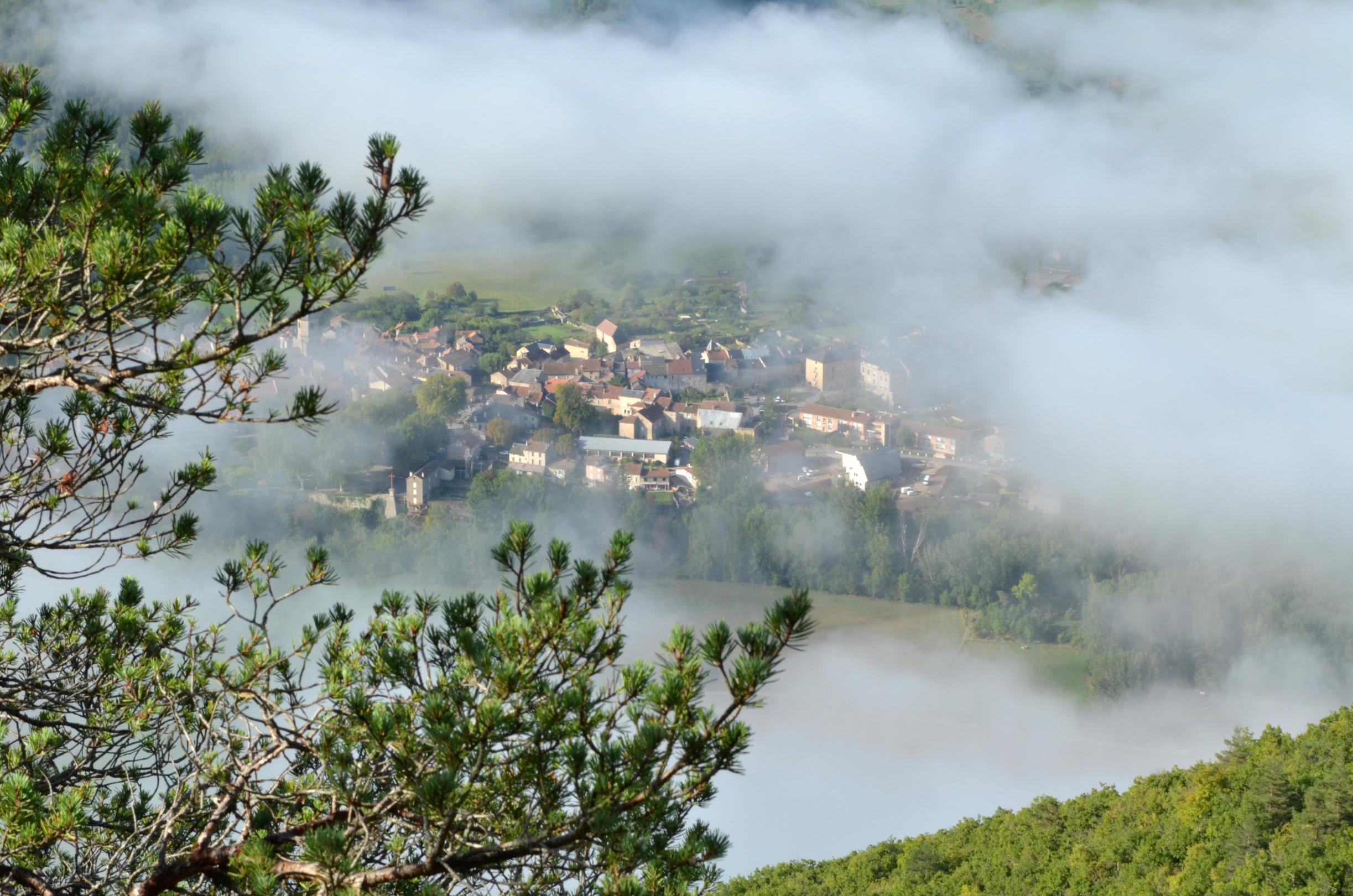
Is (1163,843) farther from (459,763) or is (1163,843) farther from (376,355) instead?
(376,355)

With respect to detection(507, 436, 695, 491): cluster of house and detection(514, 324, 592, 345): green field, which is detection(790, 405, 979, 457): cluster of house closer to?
detection(507, 436, 695, 491): cluster of house

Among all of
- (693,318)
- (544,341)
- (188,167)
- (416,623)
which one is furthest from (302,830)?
(693,318)

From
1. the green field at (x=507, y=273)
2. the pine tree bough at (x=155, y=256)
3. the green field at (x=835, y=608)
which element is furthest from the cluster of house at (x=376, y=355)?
the pine tree bough at (x=155, y=256)

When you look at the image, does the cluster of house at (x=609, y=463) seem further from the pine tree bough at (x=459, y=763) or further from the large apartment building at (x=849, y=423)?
the pine tree bough at (x=459, y=763)

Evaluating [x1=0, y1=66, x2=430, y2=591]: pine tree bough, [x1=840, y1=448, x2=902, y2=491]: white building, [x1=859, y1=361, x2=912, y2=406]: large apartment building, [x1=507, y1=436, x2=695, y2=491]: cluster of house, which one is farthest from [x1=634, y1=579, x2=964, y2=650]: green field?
[x1=0, y1=66, x2=430, y2=591]: pine tree bough

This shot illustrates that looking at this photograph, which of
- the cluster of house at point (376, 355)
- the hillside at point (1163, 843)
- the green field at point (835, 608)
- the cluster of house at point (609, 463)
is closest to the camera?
the hillside at point (1163, 843)

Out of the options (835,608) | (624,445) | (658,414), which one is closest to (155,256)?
(835,608)
